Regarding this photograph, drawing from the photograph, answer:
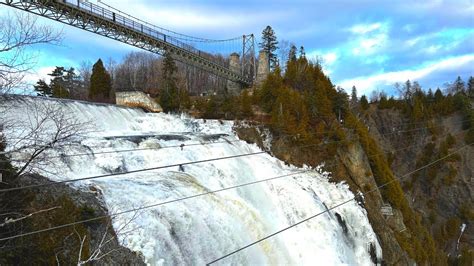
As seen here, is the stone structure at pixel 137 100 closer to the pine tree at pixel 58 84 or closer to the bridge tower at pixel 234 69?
the pine tree at pixel 58 84

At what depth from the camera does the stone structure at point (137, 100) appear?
119ft

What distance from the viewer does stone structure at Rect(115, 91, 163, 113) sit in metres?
36.2

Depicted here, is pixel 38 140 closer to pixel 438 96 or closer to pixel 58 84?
pixel 58 84

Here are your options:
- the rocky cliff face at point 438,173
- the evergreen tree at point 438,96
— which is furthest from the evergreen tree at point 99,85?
the evergreen tree at point 438,96

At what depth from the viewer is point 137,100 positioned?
3669 cm

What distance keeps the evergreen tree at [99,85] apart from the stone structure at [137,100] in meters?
3.02

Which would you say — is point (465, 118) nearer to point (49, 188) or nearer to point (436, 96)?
point (436, 96)

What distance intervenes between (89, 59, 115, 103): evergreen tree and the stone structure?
9.91 feet

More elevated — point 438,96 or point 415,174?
point 438,96

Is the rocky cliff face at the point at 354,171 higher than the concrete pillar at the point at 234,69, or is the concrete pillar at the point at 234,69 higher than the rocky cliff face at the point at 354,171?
the concrete pillar at the point at 234,69

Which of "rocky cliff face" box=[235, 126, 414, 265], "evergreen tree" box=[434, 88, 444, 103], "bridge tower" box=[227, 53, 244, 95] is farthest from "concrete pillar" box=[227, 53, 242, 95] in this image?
"evergreen tree" box=[434, 88, 444, 103]

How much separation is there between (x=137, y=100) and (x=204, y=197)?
78.4ft

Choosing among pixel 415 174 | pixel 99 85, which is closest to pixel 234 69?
pixel 99 85

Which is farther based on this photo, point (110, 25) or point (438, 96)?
point (438, 96)
